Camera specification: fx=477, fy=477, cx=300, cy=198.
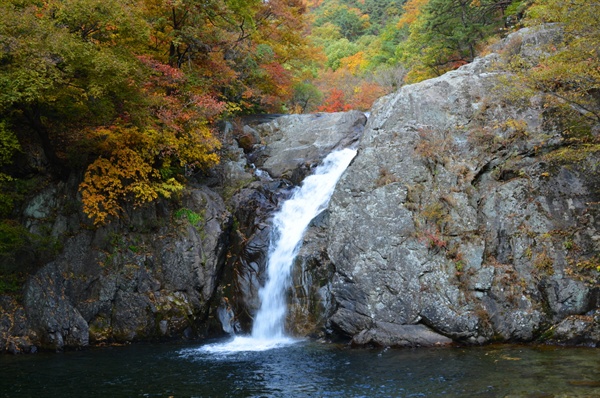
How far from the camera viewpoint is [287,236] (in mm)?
14859

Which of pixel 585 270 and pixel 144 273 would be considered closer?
pixel 585 270

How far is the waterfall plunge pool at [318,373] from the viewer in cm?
814

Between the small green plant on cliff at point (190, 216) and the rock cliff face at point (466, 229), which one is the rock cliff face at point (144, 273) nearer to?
the small green plant on cliff at point (190, 216)

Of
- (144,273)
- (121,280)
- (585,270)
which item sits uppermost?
(144,273)

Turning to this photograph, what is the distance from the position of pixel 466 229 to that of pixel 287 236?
5.32 metres

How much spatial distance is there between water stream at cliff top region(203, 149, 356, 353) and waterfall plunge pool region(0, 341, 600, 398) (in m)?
1.26

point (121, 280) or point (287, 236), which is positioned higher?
point (287, 236)

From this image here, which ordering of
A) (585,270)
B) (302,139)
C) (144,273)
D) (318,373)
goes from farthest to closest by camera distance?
1. (302,139)
2. (144,273)
3. (585,270)
4. (318,373)

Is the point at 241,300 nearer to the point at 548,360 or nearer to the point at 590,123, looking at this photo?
the point at 548,360

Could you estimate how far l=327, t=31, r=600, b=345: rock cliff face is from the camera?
1134cm

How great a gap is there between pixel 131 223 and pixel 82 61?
17.8ft

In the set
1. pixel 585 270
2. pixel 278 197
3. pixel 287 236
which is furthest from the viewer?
pixel 278 197

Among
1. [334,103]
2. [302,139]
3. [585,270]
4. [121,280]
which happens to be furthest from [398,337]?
[334,103]

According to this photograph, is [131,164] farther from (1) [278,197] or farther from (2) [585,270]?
(2) [585,270]
